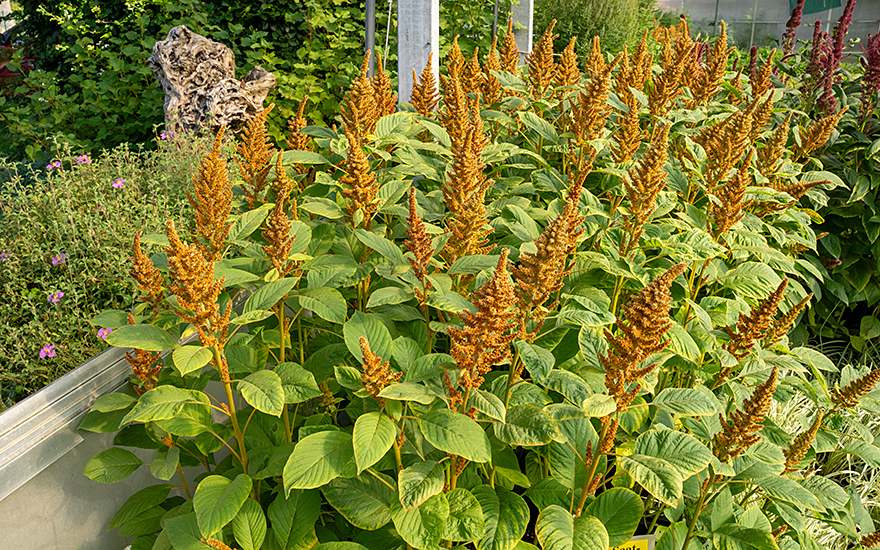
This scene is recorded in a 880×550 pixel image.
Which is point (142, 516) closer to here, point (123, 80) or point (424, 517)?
point (424, 517)

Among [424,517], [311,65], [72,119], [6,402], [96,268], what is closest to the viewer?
[424,517]

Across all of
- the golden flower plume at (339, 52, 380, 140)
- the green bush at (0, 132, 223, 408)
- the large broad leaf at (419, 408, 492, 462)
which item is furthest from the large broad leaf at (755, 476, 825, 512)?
the green bush at (0, 132, 223, 408)

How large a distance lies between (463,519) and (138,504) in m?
0.78

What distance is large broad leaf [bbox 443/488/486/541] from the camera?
37.8 inches

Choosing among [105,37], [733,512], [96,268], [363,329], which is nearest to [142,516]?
[363,329]

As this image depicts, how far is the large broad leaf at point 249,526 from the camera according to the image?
1.00m

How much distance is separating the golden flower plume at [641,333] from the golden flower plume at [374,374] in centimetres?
35

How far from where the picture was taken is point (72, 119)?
208 inches

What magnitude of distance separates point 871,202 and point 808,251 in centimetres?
33

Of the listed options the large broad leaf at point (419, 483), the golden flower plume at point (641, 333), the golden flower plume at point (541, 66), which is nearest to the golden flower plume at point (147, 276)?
the large broad leaf at point (419, 483)

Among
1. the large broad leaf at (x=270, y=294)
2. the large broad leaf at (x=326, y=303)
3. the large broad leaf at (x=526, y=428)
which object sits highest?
the large broad leaf at (x=270, y=294)

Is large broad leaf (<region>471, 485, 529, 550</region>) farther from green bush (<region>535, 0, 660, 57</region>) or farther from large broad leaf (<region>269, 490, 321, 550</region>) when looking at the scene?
green bush (<region>535, 0, 660, 57</region>)

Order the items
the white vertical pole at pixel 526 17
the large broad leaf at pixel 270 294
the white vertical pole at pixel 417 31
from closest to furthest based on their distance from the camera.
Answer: the large broad leaf at pixel 270 294 → the white vertical pole at pixel 417 31 → the white vertical pole at pixel 526 17

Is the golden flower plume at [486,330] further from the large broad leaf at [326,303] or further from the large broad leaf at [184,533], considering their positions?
the large broad leaf at [184,533]
